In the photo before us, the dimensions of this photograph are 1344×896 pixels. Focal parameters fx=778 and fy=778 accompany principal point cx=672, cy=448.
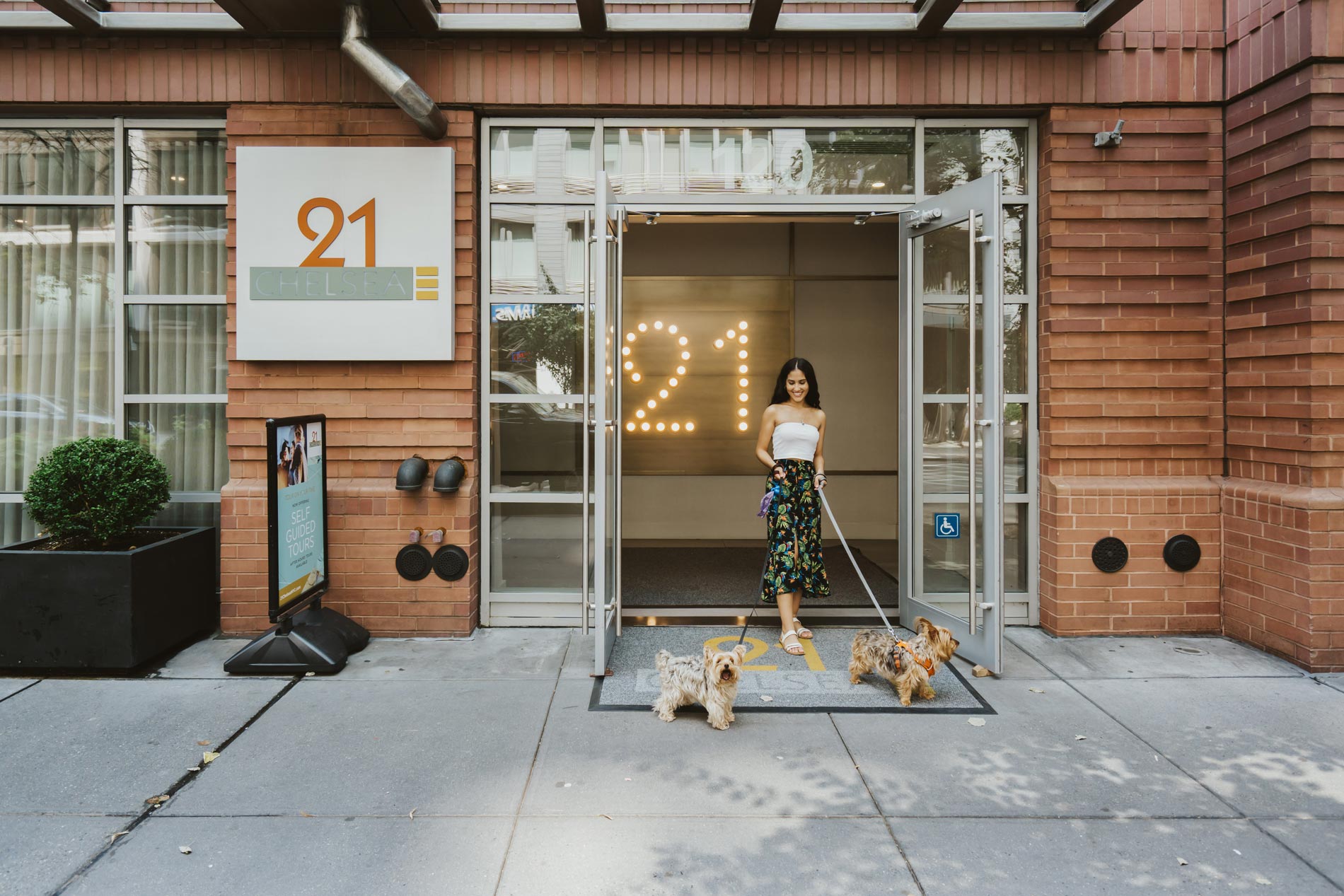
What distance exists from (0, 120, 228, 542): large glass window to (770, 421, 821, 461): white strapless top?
403cm

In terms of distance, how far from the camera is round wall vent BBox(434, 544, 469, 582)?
5.39 m

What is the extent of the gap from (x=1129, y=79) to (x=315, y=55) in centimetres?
559

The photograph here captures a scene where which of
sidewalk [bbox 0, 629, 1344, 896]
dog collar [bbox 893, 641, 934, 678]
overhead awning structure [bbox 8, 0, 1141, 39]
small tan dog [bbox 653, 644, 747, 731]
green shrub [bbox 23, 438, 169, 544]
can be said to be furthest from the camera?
A: overhead awning structure [bbox 8, 0, 1141, 39]

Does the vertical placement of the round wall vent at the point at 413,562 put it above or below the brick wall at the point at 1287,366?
below

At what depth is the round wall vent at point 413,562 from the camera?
5.38 m

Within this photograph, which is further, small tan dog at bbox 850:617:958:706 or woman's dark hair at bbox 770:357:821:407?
woman's dark hair at bbox 770:357:821:407

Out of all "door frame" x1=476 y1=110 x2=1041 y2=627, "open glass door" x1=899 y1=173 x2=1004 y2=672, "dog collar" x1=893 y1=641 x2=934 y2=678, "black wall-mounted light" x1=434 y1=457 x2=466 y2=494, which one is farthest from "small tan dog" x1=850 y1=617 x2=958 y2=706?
"black wall-mounted light" x1=434 y1=457 x2=466 y2=494

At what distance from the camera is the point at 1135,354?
536 centimetres

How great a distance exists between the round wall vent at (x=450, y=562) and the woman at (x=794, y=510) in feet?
6.87

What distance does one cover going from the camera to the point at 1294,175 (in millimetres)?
4805

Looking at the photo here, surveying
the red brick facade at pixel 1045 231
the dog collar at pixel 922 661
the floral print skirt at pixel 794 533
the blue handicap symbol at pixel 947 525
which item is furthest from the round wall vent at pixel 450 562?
the blue handicap symbol at pixel 947 525

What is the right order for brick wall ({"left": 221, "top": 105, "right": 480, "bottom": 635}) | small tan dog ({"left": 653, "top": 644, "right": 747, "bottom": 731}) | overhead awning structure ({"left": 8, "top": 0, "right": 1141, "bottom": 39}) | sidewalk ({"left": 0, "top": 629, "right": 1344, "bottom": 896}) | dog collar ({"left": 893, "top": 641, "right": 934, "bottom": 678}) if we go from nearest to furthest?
sidewalk ({"left": 0, "top": 629, "right": 1344, "bottom": 896}), small tan dog ({"left": 653, "top": 644, "right": 747, "bottom": 731}), dog collar ({"left": 893, "top": 641, "right": 934, "bottom": 678}), overhead awning structure ({"left": 8, "top": 0, "right": 1141, "bottom": 39}), brick wall ({"left": 221, "top": 105, "right": 480, "bottom": 635})

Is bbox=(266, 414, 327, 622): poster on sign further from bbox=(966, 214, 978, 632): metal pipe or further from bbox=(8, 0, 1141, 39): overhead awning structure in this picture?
bbox=(966, 214, 978, 632): metal pipe

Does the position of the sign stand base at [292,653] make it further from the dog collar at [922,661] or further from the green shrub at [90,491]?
the dog collar at [922,661]
